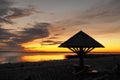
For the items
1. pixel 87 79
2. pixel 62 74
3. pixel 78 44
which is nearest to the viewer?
pixel 87 79

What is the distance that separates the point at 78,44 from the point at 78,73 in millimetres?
2727

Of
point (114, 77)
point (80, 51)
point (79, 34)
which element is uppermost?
point (79, 34)


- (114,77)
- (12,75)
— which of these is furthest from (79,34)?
(12,75)

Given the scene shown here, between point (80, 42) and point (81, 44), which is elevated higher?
point (80, 42)

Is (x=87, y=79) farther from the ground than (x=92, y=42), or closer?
closer

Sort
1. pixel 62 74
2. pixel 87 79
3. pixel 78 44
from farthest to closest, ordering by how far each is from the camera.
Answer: pixel 62 74 → pixel 78 44 → pixel 87 79

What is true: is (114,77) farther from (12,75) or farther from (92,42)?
(12,75)

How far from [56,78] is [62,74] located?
6.03 feet

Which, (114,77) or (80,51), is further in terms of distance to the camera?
(80,51)

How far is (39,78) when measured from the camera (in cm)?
→ 2458

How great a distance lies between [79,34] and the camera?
981 inches

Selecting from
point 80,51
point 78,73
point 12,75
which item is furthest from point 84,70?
point 12,75

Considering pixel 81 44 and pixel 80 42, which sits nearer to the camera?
pixel 81 44

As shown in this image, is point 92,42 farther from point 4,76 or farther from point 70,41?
point 4,76
